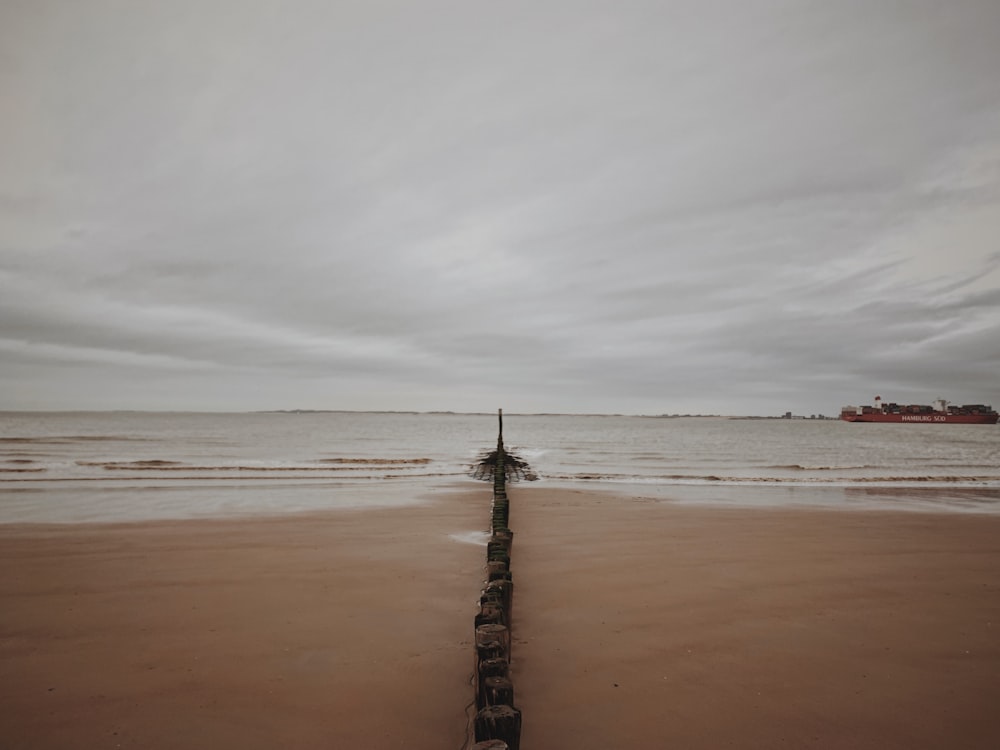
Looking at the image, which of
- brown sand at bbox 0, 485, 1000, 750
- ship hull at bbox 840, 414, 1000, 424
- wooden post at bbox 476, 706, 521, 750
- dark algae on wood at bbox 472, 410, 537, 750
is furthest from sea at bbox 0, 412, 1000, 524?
ship hull at bbox 840, 414, 1000, 424

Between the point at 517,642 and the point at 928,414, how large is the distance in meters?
169

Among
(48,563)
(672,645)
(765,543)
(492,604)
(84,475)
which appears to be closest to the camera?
(492,604)

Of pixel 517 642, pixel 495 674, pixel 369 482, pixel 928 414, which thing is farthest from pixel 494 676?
pixel 928 414

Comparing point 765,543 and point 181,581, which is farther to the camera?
point 765,543

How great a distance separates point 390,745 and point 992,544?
1075cm

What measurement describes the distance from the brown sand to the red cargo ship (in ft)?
530

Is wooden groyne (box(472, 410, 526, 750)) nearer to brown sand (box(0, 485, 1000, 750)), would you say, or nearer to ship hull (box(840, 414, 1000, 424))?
brown sand (box(0, 485, 1000, 750))

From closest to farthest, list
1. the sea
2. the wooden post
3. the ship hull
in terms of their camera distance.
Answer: the wooden post < the sea < the ship hull

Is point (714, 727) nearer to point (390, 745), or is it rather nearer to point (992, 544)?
point (390, 745)

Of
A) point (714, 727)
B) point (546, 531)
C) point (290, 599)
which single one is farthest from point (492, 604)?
point (546, 531)

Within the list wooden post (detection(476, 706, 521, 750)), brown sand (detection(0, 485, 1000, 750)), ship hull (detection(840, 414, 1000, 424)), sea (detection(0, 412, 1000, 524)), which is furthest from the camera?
ship hull (detection(840, 414, 1000, 424))

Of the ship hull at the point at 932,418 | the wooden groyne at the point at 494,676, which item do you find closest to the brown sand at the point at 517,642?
the wooden groyne at the point at 494,676

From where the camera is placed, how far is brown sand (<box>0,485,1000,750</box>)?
11.7ft

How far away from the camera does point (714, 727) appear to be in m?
3.54
